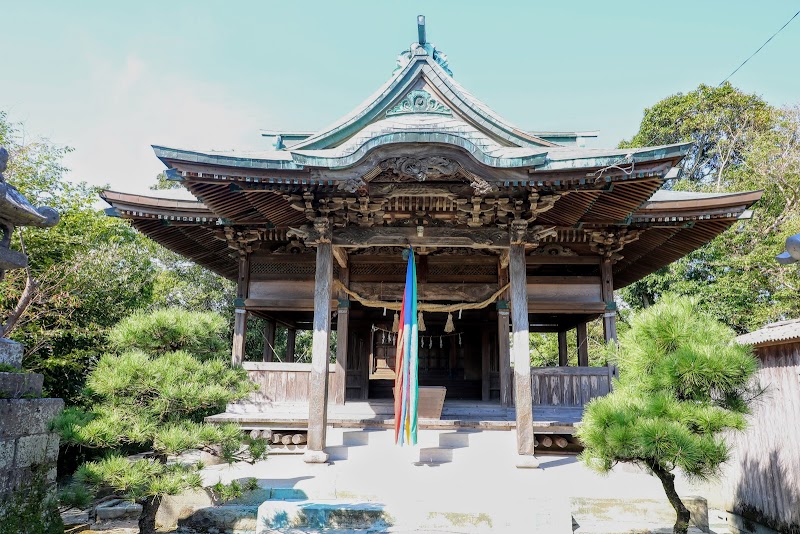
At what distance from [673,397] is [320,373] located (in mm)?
4604

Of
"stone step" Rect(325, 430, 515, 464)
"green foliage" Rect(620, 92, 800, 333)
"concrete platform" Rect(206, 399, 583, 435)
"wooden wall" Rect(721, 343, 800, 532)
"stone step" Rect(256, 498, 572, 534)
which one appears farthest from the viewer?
"green foliage" Rect(620, 92, 800, 333)

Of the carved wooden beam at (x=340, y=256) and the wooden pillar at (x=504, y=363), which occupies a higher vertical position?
the carved wooden beam at (x=340, y=256)

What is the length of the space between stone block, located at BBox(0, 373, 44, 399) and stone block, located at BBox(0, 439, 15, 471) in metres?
0.40

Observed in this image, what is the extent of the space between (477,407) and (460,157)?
5.77 metres

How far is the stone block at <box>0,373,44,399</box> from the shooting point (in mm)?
4395

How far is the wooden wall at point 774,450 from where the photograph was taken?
5914 mm

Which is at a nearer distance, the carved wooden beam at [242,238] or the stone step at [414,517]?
the stone step at [414,517]

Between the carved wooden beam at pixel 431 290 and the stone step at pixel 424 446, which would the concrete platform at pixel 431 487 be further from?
the carved wooden beam at pixel 431 290

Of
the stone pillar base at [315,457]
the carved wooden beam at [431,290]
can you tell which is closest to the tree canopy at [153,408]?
the stone pillar base at [315,457]

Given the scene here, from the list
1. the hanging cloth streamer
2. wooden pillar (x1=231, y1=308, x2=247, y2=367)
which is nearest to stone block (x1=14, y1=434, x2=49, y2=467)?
the hanging cloth streamer

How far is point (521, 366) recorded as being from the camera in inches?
283

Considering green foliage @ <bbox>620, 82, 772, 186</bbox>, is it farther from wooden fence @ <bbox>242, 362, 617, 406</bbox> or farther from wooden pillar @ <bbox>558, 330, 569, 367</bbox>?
wooden fence @ <bbox>242, 362, 617, 406</bbox>

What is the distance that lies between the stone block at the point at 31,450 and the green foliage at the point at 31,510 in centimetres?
12

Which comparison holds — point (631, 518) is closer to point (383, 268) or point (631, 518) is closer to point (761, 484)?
point (761, 484)
